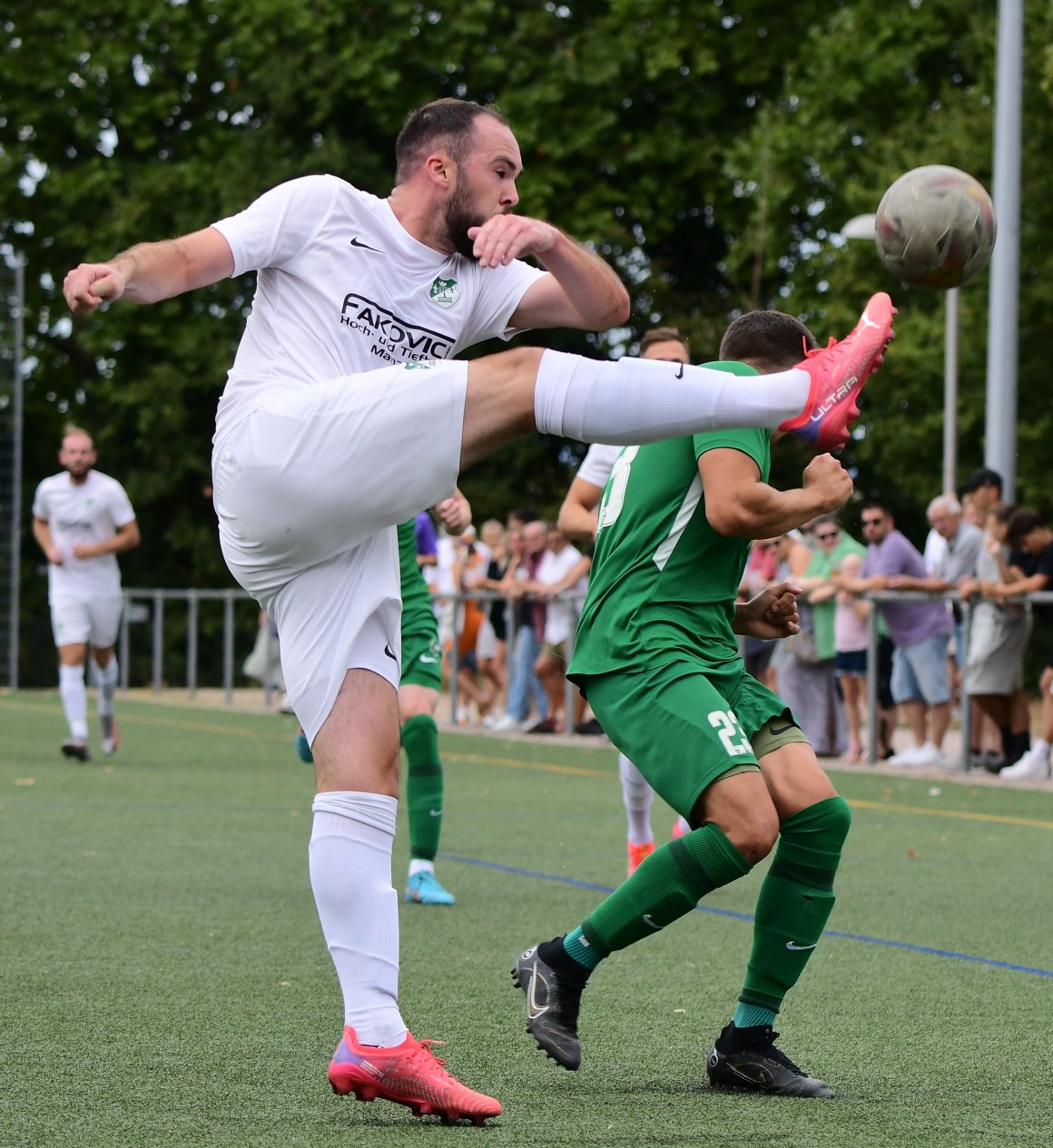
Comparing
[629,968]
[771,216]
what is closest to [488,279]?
[629,968]

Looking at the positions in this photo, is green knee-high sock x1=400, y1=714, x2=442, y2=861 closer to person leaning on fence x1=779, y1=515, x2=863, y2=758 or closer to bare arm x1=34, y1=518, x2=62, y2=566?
bare arm x1=34, y1=518, x2=62, y2=566

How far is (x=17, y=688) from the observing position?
29.7 metres

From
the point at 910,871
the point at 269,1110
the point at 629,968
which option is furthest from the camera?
the point at 910,871

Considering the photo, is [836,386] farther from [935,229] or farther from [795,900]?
[795,900]

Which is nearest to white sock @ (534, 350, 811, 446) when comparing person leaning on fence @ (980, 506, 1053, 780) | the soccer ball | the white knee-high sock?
the soccer ball

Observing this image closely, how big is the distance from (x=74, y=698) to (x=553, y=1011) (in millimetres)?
10636

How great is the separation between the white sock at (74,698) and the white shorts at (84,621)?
8.6 inches

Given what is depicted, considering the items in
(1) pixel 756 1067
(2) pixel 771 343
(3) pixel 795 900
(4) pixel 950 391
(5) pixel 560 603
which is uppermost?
(4) pixel 950 391

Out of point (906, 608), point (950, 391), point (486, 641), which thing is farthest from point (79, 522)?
point (950, 391)

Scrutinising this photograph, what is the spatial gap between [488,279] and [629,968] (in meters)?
2.72

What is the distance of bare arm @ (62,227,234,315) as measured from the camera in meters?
4.15

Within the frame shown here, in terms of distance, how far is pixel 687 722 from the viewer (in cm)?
480

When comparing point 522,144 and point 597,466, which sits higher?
point 522,144

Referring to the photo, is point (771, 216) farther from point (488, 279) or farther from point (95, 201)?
point (488, 279)
